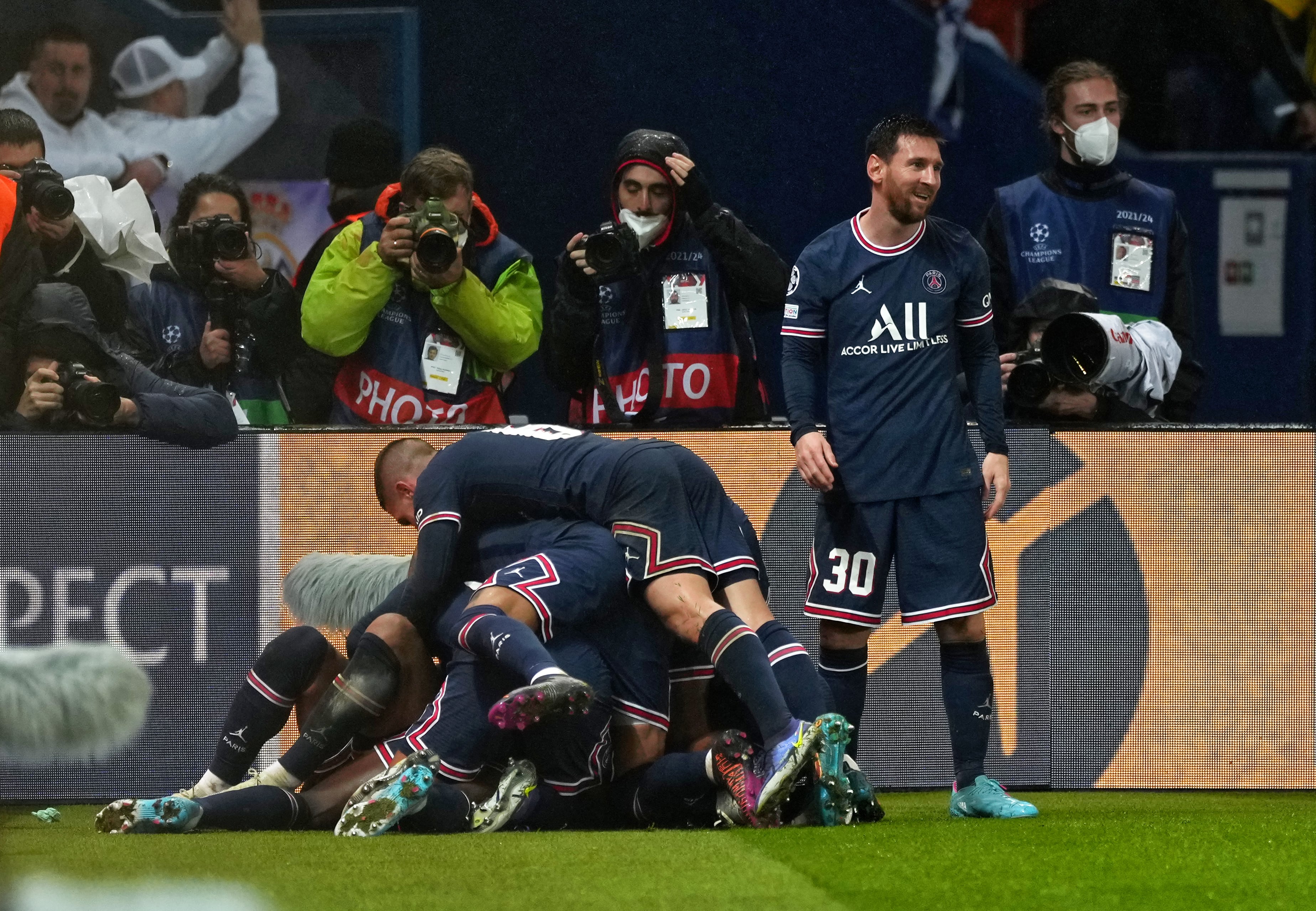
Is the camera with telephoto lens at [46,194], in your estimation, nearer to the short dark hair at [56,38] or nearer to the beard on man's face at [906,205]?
the short dark hair at [56,38]

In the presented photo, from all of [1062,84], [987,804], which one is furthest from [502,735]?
[1062,84]

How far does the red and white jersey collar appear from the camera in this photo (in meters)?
5.11

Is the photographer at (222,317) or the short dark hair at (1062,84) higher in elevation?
the short dark hair at (1062,84)

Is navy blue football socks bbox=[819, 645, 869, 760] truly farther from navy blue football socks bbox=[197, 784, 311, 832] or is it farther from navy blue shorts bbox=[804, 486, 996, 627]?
navy blue football socks bbox=[197, 784, 311, 832]

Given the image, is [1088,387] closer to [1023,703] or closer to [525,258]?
[1023,703]

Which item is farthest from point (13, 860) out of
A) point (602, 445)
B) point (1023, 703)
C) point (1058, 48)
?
point (1058, 48)

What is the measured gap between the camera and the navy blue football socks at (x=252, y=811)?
4.66m

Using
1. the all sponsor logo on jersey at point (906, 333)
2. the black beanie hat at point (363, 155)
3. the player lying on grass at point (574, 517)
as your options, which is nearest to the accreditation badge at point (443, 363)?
the player lying on grass at point (574, 517)

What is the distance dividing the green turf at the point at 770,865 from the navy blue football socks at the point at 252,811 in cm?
12

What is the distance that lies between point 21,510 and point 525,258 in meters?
1.78

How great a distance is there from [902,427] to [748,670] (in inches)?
36.0

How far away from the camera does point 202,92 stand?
7117 mm

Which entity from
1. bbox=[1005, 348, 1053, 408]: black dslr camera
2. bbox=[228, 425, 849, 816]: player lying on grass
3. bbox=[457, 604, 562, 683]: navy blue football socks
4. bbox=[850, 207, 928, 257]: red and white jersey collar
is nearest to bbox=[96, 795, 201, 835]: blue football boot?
bbox=[228, 425, 849, 816]: player lying on grass

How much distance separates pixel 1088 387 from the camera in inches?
224
